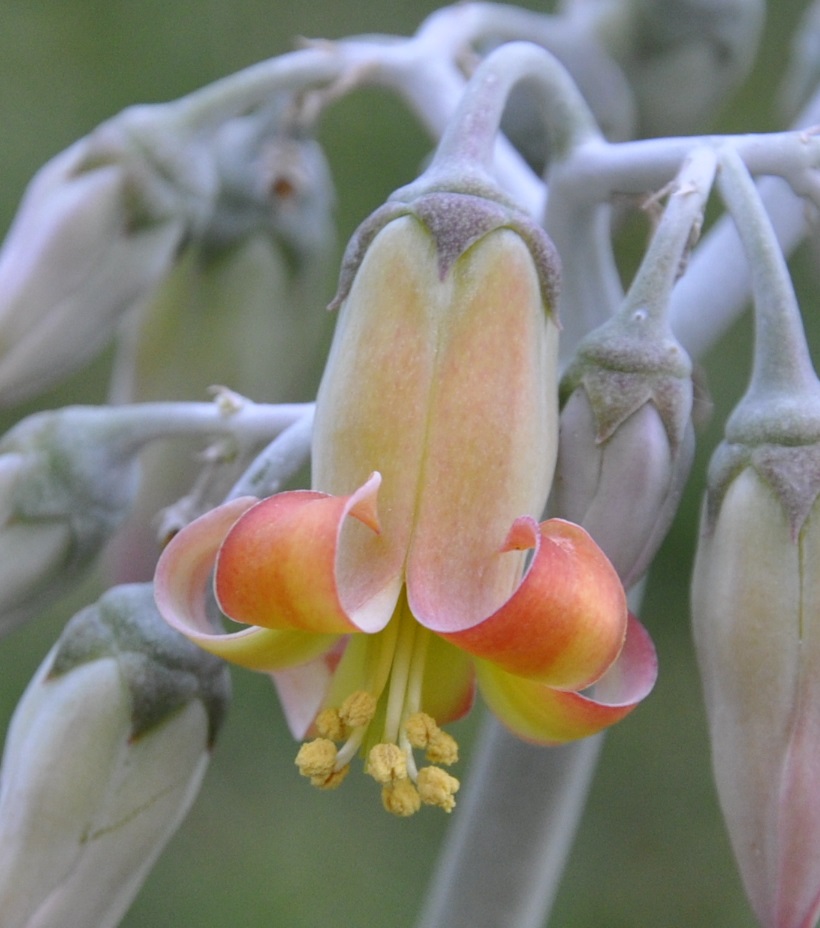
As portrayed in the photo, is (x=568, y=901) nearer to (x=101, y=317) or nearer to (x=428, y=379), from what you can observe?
(x=101, y=317)

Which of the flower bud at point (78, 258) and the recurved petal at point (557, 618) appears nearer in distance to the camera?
the recurved petal at point (557, 618)

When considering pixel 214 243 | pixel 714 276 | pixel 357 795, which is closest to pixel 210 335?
pixel 214 243

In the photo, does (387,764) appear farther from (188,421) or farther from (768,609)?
(188,421)

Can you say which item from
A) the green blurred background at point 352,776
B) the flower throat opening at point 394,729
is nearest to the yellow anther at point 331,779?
the flower throat opening at point 394,729

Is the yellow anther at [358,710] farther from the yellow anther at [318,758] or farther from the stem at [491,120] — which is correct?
the stem at [491,120]

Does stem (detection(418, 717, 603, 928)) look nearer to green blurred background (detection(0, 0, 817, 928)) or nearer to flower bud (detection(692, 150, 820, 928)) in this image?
flower bud (detection(692, 150, 820, 928))

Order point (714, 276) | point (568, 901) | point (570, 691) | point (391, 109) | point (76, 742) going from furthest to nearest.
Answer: point (391, 109)
point (568, 901)
point (714, 276)
point (76, 742)
point (570, 691)

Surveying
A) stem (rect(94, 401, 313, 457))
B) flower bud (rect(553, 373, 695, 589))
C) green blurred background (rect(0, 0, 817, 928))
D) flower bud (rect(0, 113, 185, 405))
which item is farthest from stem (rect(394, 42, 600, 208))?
green blurred background (rect(0, 0, 817, 928))
